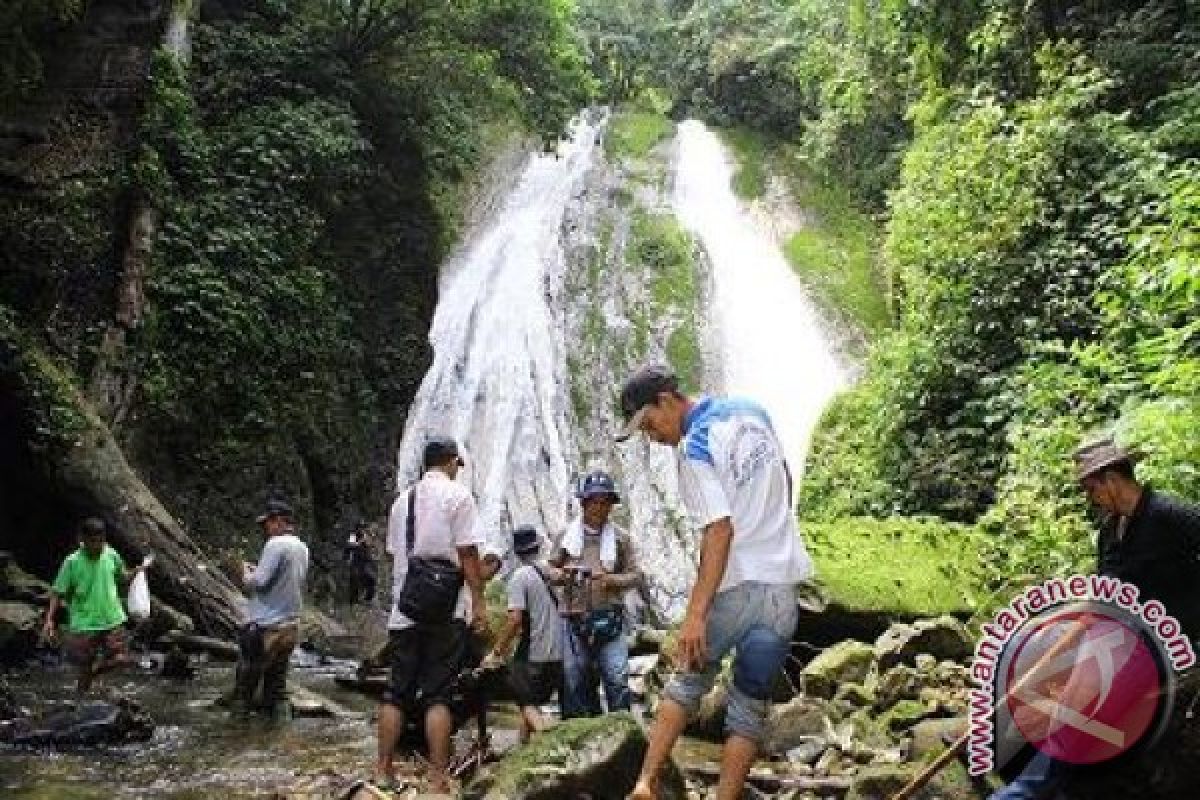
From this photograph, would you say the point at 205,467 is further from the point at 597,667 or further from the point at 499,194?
the point at 499,194

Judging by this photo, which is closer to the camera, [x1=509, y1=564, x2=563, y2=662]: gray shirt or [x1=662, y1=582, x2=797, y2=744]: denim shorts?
[x1=662, y1=582, x2=797, y2=744]: denim shorts

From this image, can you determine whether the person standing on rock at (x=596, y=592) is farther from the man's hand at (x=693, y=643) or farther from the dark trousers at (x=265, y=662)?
the dark trousers at (x=265, y=662)

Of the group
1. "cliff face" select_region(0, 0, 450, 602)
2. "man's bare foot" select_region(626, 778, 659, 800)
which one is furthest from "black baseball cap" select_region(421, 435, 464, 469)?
"cliff face" select_region(0, 0, 450, 602)

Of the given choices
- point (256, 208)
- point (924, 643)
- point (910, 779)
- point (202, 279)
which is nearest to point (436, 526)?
point (910, 779)

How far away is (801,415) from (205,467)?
36.9ft

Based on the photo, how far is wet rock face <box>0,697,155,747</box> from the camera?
6422mm

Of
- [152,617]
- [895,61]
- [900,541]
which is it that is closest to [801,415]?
[895,61]

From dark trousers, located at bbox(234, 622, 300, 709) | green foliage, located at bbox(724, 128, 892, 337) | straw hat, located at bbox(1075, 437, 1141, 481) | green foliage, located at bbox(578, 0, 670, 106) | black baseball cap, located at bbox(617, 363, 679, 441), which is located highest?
green foliage, located at bbox(578, 0, 670, 106)

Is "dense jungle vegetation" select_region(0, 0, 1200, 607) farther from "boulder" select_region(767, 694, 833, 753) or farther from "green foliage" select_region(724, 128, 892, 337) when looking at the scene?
"green foliage" select_region(724, 128, 892, 337)

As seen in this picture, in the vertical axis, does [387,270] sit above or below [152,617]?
above

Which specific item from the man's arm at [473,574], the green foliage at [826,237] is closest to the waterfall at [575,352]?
the green foliage at [826,237]

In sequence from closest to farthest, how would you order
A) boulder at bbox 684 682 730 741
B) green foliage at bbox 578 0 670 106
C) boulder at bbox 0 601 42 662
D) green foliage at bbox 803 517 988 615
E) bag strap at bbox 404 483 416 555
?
bag strap at bbox 404 483 416 555 → boulder at bbox 684 682 730 741 → green foliage at bbox 803 517 988 615 → boulder at bbox 0 601 42 662 → green foliage at bbox 578 0 670 106

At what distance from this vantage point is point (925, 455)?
12250 millimetres

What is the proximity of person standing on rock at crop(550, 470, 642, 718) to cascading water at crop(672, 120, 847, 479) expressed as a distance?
549 inches
